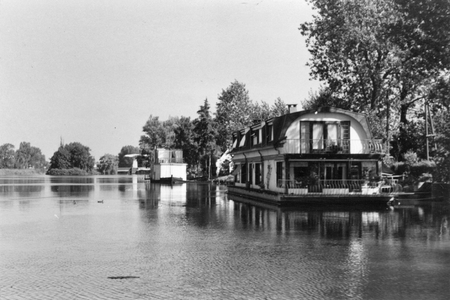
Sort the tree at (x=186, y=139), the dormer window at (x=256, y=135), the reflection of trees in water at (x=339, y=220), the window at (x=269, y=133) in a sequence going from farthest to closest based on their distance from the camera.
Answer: the tree at (x=186, y=139) < the dormer window at (x=256, y=135) < the window at (x=269, y=133) < the reflection of trees in water at (x=339, y=220)

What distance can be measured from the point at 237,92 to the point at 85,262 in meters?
72.8

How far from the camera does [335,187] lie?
1442 inches

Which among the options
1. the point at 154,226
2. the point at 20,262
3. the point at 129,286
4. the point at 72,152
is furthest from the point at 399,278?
the point at 72,152

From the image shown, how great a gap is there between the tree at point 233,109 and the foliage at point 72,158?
353ft

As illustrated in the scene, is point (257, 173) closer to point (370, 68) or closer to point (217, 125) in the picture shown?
point (370, 68)

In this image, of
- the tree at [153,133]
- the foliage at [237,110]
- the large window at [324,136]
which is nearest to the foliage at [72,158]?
the tree at [153,133]

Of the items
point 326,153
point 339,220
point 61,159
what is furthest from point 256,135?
point 61,159

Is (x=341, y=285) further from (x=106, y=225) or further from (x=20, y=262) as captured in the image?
(x=106, y=225)

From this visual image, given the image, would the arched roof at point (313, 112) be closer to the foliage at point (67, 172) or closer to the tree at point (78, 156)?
the foliage at point (67, 172)

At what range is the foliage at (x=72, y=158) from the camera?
179m

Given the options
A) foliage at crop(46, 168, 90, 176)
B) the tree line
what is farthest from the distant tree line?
foliage at crop(46, 168, 90, 176)

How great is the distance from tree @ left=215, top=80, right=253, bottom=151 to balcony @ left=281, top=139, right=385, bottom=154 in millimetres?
45332

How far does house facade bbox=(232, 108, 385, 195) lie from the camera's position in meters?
36.4

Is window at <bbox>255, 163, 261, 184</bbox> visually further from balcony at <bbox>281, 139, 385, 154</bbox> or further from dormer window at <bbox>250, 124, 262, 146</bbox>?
balcony at <bbox>281, 139, 385, 154</bbox>
